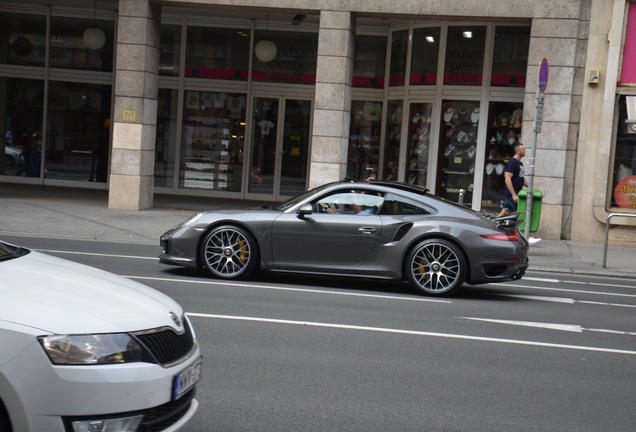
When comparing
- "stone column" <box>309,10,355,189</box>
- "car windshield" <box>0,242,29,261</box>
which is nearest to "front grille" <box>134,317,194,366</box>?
"car windshield" <box>0,242,29,261</box>

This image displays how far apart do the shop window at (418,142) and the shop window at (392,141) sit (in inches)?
16.1

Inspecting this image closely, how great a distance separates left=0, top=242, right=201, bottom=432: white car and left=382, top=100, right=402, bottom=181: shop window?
54.7 feet

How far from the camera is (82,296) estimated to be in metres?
3.69

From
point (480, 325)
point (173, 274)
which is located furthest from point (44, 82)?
point (480, 325)

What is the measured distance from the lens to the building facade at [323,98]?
15930 mm

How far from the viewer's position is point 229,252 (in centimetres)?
951

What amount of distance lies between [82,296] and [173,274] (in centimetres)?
611

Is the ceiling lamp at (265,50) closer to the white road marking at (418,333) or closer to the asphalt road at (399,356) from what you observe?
the asphalt road at (399,356)

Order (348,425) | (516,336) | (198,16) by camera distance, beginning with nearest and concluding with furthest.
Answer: (348,425) < (516,336) < (198,16)

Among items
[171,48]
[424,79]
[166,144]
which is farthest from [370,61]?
[166,144]

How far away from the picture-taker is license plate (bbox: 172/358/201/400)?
3.63 m

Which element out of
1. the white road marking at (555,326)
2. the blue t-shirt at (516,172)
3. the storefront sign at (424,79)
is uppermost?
the storefront sign at (424,79)

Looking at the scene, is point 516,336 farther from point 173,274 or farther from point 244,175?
point 244,175

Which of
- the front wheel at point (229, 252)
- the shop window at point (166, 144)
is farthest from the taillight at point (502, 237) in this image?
the shop window at point (166, 144)
